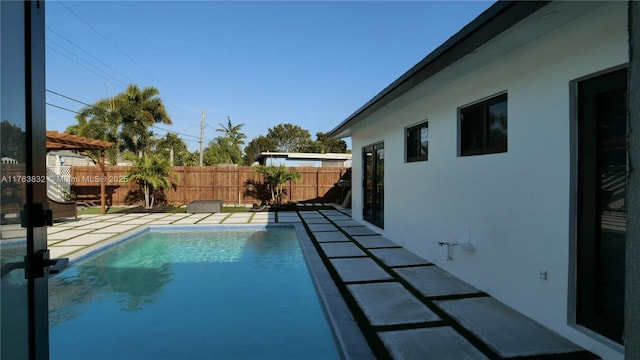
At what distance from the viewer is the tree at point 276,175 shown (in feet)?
52.0

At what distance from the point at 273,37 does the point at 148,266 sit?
35.9 ft

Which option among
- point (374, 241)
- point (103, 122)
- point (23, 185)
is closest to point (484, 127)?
point (374, 241)

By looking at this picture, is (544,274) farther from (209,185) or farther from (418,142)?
(209,185)

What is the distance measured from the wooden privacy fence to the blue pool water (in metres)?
9.75

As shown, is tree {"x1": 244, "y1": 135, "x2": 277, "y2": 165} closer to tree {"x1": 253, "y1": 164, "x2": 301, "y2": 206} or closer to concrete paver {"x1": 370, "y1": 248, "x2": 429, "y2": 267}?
tree {"x1": 253, "y1": 164, "x2": 301, "y2": 206}

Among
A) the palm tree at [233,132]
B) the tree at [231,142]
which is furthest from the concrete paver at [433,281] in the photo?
the palm tree at [233,132]

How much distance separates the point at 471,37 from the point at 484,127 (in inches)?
75.1

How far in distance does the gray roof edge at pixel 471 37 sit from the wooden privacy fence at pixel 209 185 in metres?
13.0

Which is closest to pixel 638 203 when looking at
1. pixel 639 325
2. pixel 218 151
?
pixel 639 325

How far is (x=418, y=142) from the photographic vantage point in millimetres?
6828

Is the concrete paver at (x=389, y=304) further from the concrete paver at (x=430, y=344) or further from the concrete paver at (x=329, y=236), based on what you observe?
the concrete paver at (x=329, y=236)

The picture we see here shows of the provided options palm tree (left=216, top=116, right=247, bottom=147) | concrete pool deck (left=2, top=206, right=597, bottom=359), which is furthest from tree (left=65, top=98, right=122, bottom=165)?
concrete pool deck (left=2, top=206, right=597, bottom=359)

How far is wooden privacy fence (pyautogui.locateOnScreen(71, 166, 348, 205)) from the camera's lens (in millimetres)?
16844

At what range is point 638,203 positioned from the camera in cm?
77
